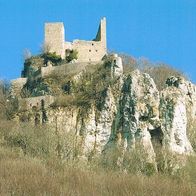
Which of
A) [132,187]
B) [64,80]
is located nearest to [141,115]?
[64,80]

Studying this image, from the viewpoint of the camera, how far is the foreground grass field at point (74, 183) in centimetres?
2509

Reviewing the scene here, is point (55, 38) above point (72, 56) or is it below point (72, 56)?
above

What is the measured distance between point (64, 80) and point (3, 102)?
13.0 ft

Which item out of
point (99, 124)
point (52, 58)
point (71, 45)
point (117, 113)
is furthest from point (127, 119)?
point (71, 45)

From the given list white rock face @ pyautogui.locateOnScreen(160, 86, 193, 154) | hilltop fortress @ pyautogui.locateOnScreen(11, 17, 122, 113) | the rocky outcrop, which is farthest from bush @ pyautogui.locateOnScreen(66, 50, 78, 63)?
white rock face @ pyautogui.locateOnScreen(160, 86, 193, 154)

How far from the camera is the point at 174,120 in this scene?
57344mm

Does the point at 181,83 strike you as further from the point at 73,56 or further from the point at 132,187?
the point at 132,187

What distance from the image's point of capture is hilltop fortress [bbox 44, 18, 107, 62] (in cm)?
6191

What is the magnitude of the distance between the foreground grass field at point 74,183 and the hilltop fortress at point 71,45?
33.2 m

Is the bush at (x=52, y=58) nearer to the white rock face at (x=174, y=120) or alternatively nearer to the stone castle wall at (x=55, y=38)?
the stone castle wall at (x=55, y=38)

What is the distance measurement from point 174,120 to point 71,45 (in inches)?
379

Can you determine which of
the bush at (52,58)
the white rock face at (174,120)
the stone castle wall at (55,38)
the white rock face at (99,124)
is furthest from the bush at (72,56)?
the white rock face at (174,120)

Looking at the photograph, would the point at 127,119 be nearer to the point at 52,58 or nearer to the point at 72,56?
the point at 72,56

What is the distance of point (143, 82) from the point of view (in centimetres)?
5584
